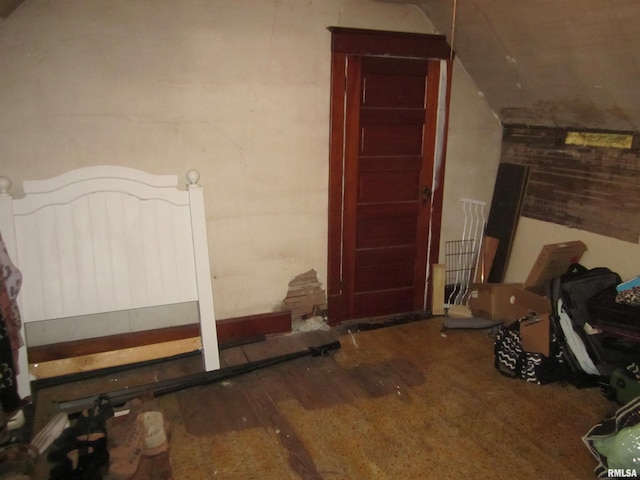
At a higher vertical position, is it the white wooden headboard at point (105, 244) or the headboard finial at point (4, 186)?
the headboard finial at point (4, 186)

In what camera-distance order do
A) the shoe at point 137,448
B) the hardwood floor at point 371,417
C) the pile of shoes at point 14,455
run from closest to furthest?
the pile of shoes at point 14,455 < the shoe at point 137,448 < the hardwood floor at point 371,417

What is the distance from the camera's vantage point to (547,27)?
8.60ft

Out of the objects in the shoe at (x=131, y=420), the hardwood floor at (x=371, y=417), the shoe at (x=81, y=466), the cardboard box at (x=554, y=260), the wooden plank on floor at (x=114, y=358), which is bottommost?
the hardwood floor at (x=371, y=417)

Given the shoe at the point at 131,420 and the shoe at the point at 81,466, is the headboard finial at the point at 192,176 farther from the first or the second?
the shoe at the point at 81,466

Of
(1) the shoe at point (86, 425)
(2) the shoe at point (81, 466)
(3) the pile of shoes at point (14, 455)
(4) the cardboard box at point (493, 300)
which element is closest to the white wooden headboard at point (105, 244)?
(3) the pile of shoes at point (14, 455)

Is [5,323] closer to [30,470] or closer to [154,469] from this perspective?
[30,470]

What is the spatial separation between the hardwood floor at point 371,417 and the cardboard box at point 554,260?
0.57 meters

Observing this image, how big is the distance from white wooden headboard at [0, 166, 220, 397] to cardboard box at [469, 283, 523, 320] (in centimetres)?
194

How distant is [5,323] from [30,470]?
1.92ft

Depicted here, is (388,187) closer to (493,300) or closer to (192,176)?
(493,300)

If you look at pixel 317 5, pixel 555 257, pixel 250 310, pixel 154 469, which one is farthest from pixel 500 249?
pixel 154 469

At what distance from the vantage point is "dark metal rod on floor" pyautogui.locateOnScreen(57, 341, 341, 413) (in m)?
2.42

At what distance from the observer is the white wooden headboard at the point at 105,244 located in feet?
7.36

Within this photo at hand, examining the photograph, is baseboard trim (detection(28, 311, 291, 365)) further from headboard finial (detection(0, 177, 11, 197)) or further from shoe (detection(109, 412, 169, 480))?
headboard finial (detection(0, 177, 11, 197))
